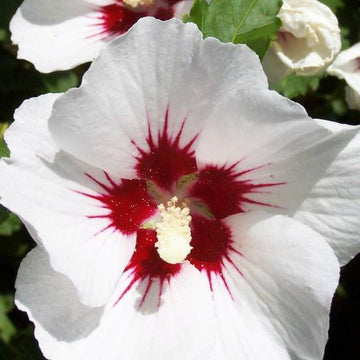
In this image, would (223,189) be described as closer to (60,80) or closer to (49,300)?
(49,300)

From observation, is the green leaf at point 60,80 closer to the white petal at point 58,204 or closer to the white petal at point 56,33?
→ the white petal at point 56,33

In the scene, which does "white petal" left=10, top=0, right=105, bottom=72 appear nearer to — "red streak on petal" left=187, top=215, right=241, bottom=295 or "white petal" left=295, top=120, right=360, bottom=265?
"red streak on petal" left=187, top=215, right=241, bottom=295

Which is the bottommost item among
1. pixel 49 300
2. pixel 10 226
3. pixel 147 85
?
pixel 10 226

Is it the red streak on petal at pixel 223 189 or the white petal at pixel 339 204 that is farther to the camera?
the red streak on petal at pixel 223 189

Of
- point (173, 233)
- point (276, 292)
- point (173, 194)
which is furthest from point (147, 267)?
point (276, 292)

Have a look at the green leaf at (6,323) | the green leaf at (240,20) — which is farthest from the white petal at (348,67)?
the green leaf at (6,323)

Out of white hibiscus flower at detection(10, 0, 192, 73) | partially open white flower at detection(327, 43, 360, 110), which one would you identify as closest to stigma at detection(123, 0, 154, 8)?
white hibiscus flower at detection(10, 0, 192, 73)

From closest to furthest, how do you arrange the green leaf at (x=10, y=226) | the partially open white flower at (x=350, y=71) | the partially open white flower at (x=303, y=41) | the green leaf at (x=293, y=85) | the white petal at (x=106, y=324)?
the white petal at (x=106, y=324)
the partially open white flower at (x=303, y=41)
the partially open white flower at (x=350, y=71)
the green leaf at (x=293, y=85)
the green leaf at (x=10, y=226)
